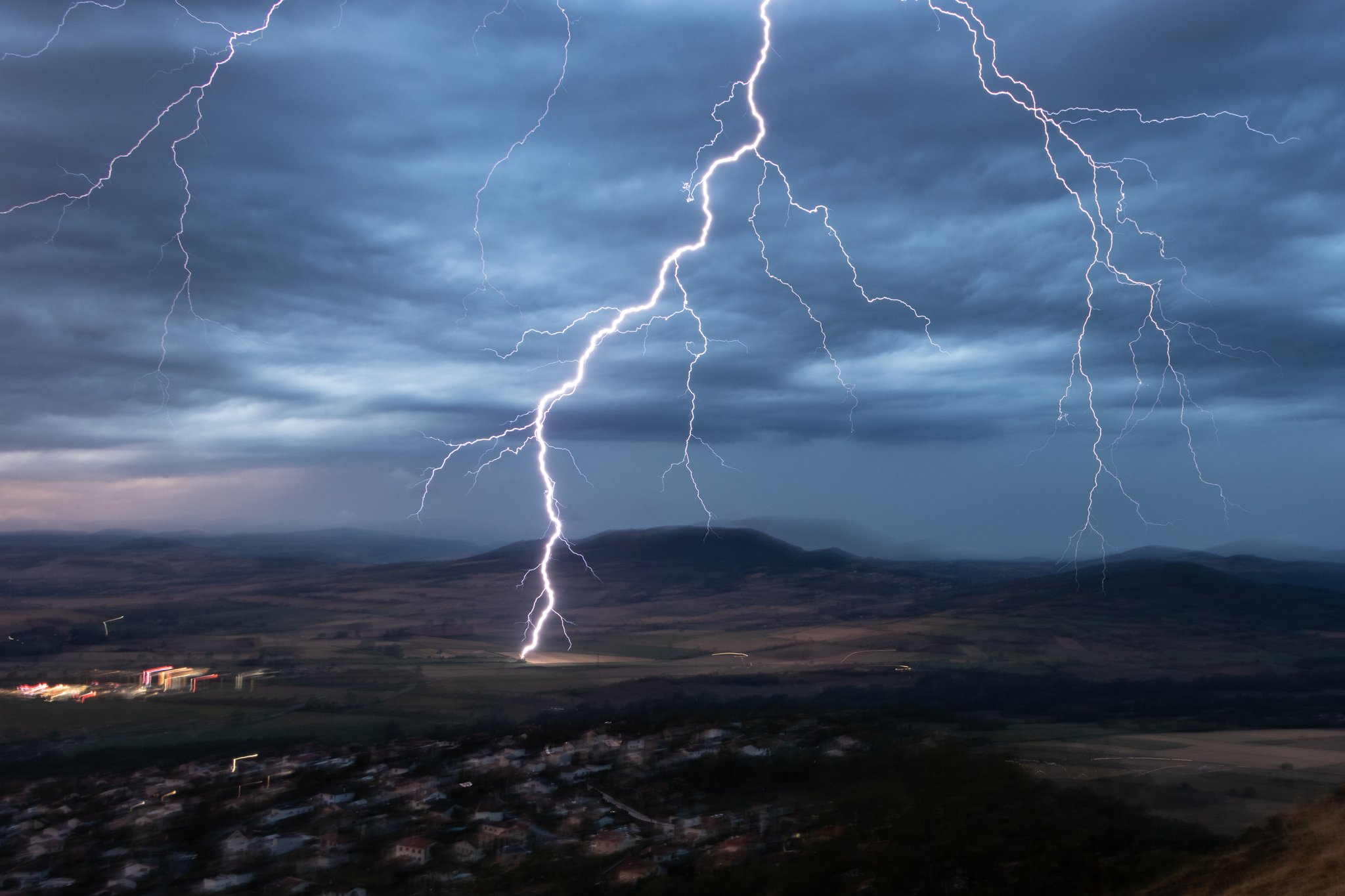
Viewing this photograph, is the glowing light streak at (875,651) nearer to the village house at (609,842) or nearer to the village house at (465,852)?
the village house at (609,842)

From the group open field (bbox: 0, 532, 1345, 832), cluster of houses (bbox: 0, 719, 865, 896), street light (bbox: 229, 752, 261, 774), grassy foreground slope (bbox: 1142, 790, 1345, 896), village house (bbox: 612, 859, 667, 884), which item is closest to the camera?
grassy foreground slope (bbox: 1142, 790, 1345, 896)

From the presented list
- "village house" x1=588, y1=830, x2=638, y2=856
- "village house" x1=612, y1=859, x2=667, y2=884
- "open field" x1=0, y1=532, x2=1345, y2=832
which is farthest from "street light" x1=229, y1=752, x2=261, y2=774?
"village house" x1=612, y1=859, x2=667, y2=884

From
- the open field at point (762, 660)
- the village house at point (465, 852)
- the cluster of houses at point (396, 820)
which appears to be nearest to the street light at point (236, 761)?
the cluster of houses at point (396, 820)

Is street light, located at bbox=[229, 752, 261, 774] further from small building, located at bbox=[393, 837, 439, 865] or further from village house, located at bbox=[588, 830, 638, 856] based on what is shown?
village house, located at bbox=[588, 830, 638, 856]

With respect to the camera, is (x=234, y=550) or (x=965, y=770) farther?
(x=234, y=550)

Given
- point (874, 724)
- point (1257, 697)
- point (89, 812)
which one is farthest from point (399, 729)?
point (1257, 697)

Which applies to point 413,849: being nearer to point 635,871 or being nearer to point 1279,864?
point 635,871

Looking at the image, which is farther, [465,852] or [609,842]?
[609,842]

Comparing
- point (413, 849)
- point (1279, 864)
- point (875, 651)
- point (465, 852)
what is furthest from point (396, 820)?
point (875, 651)

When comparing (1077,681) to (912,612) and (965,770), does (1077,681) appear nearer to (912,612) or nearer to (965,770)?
(965,770)
